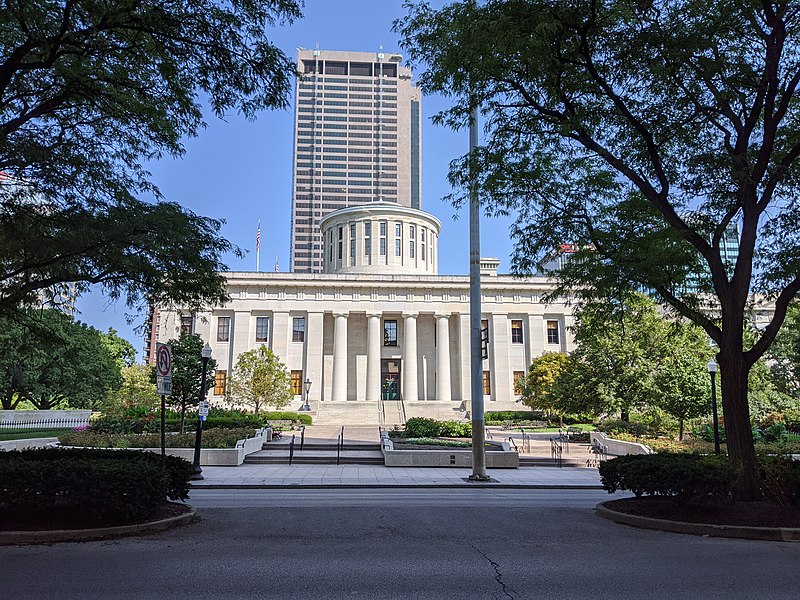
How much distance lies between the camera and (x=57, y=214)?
10.9 m

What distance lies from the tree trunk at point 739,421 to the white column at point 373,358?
163ft

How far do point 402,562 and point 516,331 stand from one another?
59015mm

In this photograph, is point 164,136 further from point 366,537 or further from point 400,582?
point 400,582

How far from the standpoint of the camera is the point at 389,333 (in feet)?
219

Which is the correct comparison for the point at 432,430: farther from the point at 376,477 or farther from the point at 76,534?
the point at 76,534

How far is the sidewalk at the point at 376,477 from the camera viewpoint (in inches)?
759

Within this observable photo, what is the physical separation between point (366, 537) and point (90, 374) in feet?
178

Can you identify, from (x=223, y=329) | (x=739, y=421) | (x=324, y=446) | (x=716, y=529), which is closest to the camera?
(x=716, y=529)

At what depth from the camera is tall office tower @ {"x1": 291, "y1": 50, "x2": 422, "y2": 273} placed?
15388 centimetres

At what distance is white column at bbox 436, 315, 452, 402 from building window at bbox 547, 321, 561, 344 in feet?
34.9

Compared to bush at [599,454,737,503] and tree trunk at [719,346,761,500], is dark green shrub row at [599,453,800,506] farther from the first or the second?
tree trunk at [719,346,761,500]

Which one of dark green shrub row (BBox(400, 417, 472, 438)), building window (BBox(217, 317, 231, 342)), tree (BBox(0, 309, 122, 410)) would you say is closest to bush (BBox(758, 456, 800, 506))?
dark green shrub row (BBox(400, 417, 472, 438))

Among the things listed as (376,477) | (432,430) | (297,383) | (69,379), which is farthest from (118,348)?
(376,477)

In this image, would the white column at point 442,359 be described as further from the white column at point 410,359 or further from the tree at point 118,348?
the tree at point 118,348
